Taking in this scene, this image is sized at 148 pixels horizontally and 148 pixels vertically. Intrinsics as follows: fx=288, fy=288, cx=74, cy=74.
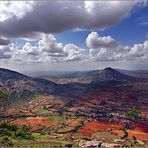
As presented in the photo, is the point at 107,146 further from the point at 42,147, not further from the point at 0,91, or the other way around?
the point at 0,91

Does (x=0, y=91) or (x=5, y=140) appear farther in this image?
Answer: (x=0, y=91)

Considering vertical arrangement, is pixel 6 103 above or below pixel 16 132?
above

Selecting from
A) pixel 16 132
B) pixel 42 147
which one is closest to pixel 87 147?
pixel 42 147

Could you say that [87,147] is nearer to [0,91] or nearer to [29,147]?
[29,147]

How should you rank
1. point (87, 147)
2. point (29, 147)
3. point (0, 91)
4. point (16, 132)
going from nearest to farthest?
point (29, 147), point (87, 147), point (16, 132), point (0, 91)

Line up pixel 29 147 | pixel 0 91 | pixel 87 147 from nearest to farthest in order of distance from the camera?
pixel 29 147, pixel 87 147, pixel 0 91

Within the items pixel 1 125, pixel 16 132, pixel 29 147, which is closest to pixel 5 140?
pixel 29 147

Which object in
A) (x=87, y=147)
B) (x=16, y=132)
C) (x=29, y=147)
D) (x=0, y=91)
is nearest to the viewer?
(x=29, y=147)

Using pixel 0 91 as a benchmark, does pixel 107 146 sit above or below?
below

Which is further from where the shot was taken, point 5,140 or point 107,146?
point 107,146
